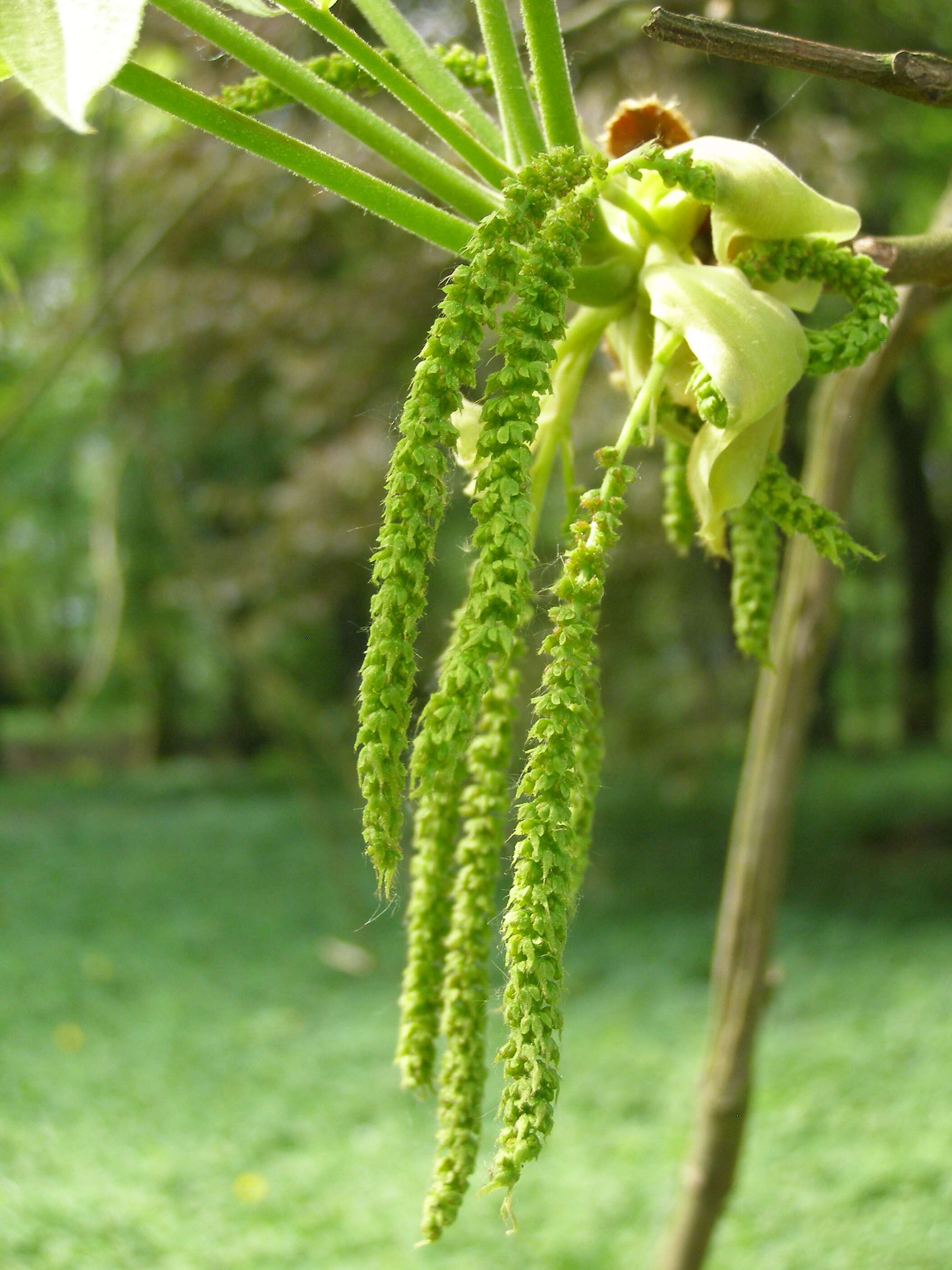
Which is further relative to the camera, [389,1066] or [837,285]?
[389,1066]

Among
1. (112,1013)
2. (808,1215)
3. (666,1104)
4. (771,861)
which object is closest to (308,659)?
(112,1013)

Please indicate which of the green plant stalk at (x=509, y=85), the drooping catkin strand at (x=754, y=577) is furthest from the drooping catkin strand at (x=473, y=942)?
the green plant stalk at (x=509, y=85)

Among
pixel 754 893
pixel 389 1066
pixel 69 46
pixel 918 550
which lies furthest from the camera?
pixel 918 550

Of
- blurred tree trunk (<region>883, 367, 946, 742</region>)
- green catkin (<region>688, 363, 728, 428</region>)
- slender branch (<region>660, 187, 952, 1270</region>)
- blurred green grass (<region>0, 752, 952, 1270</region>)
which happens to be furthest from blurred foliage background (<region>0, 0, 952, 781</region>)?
blurred green grass (<region>0, 752, 952, 1270</region>)

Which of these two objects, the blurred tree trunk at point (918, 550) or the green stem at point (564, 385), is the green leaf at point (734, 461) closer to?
the green stem at point (564, 385)

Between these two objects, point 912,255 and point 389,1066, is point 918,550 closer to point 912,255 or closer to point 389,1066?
point 389,1066

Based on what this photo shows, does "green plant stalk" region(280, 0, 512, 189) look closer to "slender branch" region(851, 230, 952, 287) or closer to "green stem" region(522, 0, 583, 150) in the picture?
"green stem" region(522, 0, 583, 150)

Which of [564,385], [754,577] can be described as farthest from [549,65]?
[754,577]
